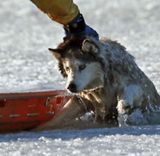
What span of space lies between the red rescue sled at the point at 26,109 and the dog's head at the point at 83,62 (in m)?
0.24

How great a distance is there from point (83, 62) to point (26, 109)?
501 millimetres

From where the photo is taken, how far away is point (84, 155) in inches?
151

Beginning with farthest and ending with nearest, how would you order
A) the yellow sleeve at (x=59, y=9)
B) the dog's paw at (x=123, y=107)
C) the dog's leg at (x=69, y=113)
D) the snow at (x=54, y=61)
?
the dog's leg at (x=69, y=113), the dog's paw at (x=123, y=107), the yellow sleeve at (x=59, y=9), the snow at (x=54, y=61)

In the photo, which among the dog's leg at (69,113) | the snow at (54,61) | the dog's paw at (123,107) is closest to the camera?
the snow at (54,61)

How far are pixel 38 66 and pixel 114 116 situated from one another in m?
3.22

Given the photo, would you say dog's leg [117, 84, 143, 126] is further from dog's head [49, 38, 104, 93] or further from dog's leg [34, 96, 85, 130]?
dog's leg [34, 96, 85, 130]

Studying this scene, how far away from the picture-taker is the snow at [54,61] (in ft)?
13.5

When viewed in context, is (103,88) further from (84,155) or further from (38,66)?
(38,66)

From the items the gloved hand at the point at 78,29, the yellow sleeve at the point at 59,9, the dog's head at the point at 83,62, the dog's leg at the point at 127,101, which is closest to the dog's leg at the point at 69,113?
the dog's head at the point at 83,62

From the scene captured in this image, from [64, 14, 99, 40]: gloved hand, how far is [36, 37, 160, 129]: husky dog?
0.15 feet

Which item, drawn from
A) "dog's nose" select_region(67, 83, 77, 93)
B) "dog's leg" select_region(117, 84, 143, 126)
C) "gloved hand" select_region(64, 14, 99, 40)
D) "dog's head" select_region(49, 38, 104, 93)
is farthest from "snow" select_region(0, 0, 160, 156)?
"gloved hand" select_region(64, 14, 99, 40)

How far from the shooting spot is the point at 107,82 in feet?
16.6

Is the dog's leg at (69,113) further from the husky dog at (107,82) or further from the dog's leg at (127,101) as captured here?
the dog's leg at (127,101)

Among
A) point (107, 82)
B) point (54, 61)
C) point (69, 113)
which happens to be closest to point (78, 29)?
point (107, 82)
